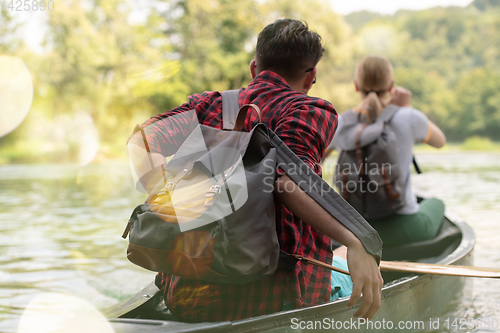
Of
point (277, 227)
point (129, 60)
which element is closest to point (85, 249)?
point (277, 227)

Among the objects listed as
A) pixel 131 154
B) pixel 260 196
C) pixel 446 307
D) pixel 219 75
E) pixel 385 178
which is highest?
pixel 219 75

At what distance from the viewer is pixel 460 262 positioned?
9.48 ft

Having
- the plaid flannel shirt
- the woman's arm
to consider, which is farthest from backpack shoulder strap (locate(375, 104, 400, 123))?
the plaid flannel shirt

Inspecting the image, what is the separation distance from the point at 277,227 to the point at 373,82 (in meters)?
2.02

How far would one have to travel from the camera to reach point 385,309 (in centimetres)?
219

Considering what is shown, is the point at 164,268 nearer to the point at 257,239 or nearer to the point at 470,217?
the point at 257,239

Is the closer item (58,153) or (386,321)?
(386,321)

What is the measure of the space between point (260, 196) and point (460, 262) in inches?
81.5

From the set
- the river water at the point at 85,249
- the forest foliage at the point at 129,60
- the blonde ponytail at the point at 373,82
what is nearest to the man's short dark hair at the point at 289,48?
the blonde ponytail at the point at 373,82

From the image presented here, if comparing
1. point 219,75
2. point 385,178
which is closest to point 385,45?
point 219,75

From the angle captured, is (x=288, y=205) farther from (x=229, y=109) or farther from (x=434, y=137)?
(x=434, y=137)

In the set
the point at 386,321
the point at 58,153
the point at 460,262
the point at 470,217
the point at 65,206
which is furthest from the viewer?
the point at 58,153

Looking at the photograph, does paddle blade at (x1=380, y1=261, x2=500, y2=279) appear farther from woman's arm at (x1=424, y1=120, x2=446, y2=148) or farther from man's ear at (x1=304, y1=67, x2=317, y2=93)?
woman's arm at (x1=424, y1=120, x2=446, y2=148)

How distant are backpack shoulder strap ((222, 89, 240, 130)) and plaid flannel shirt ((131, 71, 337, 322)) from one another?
0.02 meters
